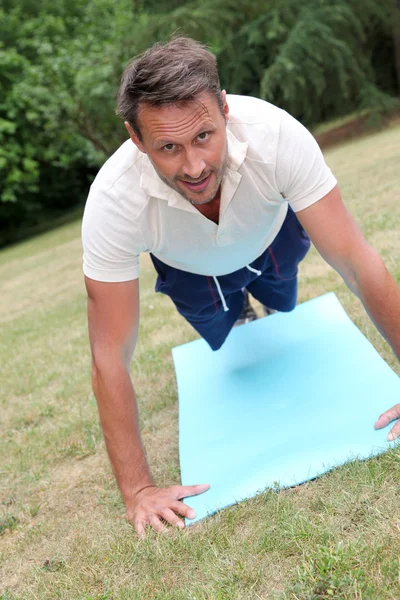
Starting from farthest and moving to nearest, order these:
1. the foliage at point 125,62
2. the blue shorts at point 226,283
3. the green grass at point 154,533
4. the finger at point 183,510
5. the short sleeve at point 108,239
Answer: the foliage at point 125,62
the blue shorts at point 226,283
the short sleeve at point 108,239
the finger at point 183,510
the green grass at point 154,533

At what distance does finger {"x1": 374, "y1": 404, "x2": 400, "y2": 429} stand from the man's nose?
988 mm

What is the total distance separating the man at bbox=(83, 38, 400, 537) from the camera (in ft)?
6.52

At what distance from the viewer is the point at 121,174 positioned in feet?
7.16

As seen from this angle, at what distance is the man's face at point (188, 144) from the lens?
1958 mm

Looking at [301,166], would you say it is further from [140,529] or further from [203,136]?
[140,529]

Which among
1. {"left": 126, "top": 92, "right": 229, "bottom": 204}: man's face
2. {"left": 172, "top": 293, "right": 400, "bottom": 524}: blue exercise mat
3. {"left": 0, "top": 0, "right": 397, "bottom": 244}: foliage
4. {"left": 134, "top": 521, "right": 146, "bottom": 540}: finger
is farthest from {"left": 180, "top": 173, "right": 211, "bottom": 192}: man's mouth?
{"left": 0, "top": 0, "right": 397, "bottom": 244}: foliage

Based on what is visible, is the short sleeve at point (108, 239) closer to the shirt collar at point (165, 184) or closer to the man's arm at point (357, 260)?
the shirt collar at point (165, 184)

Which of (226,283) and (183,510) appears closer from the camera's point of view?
(183,510)

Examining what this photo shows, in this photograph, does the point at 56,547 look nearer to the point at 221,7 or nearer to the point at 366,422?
the point at 366,422

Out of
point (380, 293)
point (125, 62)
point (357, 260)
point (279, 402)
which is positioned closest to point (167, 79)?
point (357, 260)

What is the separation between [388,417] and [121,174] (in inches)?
46.6

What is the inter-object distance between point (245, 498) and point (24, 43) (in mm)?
16878

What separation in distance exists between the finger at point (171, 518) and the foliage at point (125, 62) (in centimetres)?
1100

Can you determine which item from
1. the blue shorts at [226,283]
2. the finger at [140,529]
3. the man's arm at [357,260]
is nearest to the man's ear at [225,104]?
the man's arm at [357,260]
